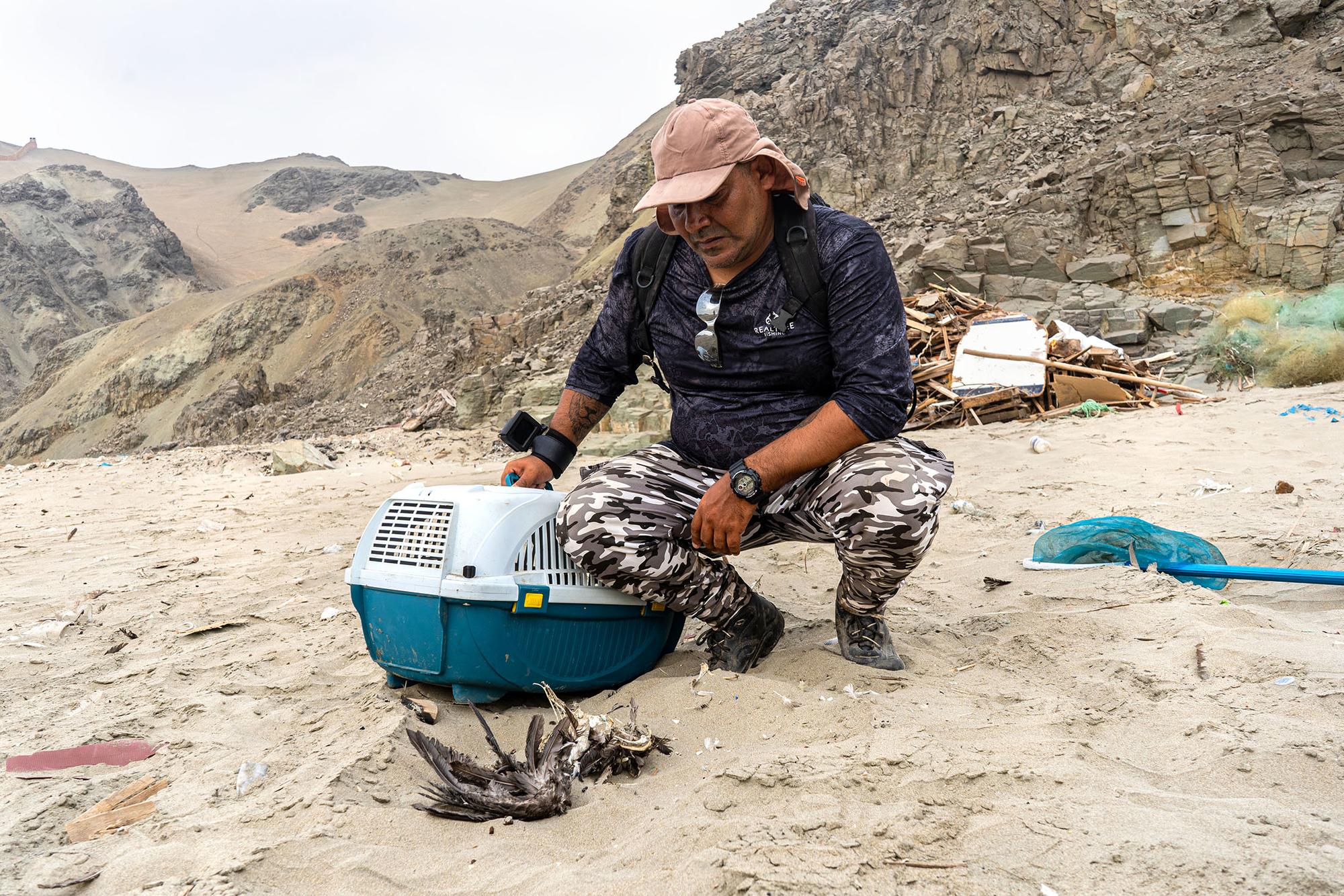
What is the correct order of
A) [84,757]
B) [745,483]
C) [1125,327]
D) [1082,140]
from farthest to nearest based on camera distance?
[1082,140] < [1125,327] < [745,483] < [84,757]

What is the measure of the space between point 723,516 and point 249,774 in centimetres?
121

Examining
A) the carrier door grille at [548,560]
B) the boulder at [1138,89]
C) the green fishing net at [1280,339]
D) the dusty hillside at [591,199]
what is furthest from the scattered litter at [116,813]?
the dusty hillside at [591,199]

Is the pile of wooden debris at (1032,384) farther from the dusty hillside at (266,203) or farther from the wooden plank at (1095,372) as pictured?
the dusty hillside at (266,203)

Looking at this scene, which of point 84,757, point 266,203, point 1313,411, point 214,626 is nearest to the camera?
point 84,757

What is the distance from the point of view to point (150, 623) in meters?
Result: 3.18

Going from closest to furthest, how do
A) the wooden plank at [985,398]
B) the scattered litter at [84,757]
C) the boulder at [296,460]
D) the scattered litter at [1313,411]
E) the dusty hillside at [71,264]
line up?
the scattered litter at [84,757] < the scattered litter at [1313,411] < the wooden plank at [985,398] < the boulder at [296,460] < the dusty hillside at [71,264]

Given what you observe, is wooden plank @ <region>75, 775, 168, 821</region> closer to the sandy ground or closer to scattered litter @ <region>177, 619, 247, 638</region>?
the sandy ground

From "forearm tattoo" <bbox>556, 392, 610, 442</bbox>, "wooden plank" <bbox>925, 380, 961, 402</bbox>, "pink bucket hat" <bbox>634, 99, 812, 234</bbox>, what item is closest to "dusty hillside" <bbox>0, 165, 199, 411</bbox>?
"wooden plank" <bbox>925, 380, 961, 402</bbox>

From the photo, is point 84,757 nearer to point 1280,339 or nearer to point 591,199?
point 1280,339

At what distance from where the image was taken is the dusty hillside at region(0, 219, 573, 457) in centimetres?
2155

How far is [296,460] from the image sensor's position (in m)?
8.19

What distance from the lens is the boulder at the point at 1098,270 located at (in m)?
12.8

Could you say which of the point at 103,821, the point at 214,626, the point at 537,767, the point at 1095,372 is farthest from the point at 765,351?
the point at 1095,372

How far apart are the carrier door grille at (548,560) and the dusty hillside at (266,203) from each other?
46.0 m
